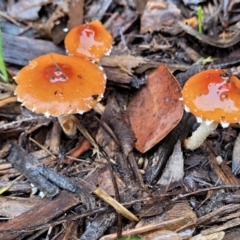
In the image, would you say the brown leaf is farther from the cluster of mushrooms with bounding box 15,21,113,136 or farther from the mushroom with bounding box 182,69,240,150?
the cluster of mushrooms with bounding box 15,21,113,136

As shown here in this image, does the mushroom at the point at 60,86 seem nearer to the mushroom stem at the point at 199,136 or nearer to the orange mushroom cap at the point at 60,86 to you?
the orange mushroom cap at the point at 60,86

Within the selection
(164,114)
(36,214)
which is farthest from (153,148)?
(36,214)

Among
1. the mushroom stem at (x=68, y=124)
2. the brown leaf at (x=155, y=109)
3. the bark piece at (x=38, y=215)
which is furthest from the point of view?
the mushroom stem at (x=68, y=124)

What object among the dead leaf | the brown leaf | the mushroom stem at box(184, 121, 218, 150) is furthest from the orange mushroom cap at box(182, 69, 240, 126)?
the dead leaf

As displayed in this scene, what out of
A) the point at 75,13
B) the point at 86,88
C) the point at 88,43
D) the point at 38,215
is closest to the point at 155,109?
the point at 86,88

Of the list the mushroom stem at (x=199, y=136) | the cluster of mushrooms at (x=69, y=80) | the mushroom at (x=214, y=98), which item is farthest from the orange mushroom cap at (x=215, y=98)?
the cluster of mushrooms at (x=69, y=80)

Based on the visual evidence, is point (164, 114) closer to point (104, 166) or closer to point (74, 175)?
point (104, 166)
